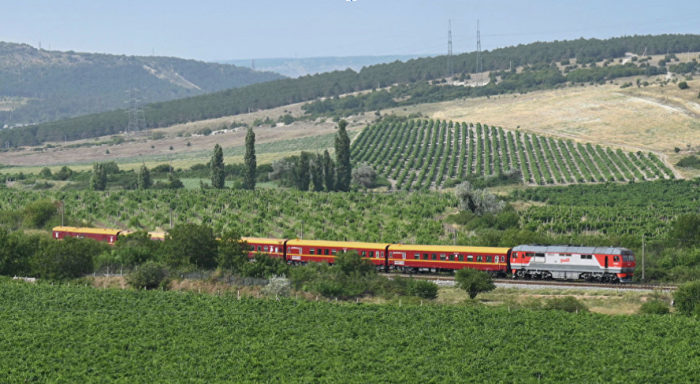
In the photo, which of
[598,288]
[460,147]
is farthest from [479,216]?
[460,147]

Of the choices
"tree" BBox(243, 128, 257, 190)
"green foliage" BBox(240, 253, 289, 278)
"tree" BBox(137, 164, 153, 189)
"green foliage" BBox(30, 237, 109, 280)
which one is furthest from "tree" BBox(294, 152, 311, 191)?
"green foliage" BBox(240, 253, 289, 278)

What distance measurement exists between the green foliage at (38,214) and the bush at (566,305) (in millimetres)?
63342

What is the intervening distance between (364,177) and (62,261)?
2728 inches

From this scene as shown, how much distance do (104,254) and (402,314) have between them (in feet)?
102

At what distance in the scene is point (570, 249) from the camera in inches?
2440

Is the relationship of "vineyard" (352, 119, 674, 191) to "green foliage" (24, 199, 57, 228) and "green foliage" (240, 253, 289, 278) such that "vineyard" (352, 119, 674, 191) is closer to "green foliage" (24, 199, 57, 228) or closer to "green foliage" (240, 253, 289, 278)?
"green foliage" (24, 199, 57, 228)

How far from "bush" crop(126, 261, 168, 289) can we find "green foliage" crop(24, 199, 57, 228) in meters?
37.8

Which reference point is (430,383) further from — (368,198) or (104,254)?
(368,198)

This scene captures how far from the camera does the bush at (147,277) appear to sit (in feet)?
201

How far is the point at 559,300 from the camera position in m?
53.3

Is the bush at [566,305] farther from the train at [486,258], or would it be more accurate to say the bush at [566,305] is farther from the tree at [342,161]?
the tree at [342,161]

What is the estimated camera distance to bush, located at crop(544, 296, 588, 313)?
5206cm

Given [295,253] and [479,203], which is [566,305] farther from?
[479,203]

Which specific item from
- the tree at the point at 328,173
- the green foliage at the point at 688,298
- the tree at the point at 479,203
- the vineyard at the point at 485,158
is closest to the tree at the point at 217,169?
the tree at the point at 328,173
